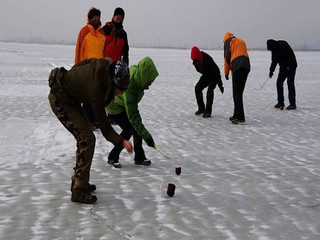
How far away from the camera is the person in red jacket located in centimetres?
724

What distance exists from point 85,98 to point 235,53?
5364mm

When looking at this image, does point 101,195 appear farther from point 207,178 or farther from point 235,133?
point 235,133

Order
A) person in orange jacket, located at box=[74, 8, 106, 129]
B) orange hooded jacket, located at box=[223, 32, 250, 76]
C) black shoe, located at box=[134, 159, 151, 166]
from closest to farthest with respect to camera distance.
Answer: black shoe, located at box=[134, 159, 151, 166]
person in orange jacket, located at box=[74, 8, 106, 129]
orange hooded jacket, located at box=[223, 32, 250, 76]

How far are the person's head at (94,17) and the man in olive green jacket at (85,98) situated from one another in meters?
3.01

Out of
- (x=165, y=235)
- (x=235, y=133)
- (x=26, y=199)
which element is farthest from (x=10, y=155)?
(x=235, y=133)

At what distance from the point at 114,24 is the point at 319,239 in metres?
5.11

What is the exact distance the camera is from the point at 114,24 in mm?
7309

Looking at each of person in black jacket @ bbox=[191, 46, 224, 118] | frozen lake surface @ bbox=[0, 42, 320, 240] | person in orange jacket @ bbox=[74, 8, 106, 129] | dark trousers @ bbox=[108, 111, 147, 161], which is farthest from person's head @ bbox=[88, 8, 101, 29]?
person in black jacket @ bbox=[191, 46, 224, 118]

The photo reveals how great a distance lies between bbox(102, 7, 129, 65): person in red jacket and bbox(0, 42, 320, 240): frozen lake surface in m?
1.52

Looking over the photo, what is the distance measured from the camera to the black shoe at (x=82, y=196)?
407 centimetres

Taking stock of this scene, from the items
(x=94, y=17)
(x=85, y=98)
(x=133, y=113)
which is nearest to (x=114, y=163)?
(x=133, y=113)

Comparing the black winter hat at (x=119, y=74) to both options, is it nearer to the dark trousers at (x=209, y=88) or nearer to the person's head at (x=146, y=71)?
the person's head at (x=146, y=71)

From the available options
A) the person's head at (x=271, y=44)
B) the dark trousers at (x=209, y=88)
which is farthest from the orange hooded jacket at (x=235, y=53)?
the person's head at (x=271, y=44)

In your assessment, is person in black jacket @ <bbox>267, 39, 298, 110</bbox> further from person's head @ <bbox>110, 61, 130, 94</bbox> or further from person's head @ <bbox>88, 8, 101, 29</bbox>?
person's head @ <bbox>110, 61, 130, 94</bbox>
